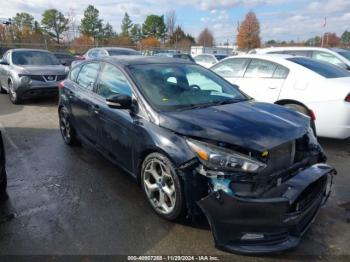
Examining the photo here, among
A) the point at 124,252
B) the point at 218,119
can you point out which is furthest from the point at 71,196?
the point at 218,119

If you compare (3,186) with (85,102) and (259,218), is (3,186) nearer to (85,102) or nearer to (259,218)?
(85,102)

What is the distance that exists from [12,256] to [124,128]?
164cm

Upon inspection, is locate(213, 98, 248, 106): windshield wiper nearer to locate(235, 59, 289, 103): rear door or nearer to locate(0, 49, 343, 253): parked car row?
locate(0, 49, 343, 253): parked car row

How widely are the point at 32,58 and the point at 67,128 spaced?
568 centimetres

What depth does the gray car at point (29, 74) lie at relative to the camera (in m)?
9.11

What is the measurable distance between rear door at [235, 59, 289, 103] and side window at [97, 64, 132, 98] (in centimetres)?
301

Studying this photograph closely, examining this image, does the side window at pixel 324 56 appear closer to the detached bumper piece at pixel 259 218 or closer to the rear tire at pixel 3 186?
the detached bumper piece at pixel 259 218

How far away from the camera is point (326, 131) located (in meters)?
5.16

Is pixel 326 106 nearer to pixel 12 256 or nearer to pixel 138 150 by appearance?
pixel 138 150

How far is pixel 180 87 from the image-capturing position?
388cm

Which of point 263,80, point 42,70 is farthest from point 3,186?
point 42,70

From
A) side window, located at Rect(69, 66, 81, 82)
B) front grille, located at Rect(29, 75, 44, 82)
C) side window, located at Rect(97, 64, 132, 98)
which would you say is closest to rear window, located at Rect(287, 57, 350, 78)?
side window, located at Rect(97, 64, 132, 98)

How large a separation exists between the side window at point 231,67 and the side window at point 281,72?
0.85 meters

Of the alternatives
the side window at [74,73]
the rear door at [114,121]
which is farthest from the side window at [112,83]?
the side window at [74,73]
